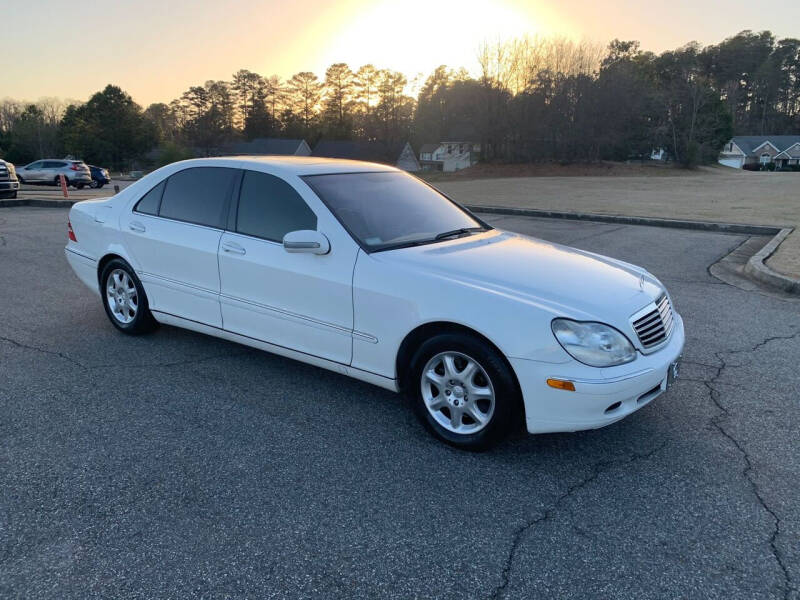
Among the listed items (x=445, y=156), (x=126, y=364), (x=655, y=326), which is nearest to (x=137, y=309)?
(x=126, y=364)

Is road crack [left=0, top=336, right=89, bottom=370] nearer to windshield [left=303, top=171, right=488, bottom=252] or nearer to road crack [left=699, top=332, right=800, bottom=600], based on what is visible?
windshield [left=303, top=171, right=488, bottom=252]

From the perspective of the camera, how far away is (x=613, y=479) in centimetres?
321

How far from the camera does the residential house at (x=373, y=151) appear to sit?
76062mm

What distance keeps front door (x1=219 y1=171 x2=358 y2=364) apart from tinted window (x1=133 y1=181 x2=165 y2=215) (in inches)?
40.5

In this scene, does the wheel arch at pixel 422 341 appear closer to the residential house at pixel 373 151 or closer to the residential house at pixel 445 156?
A: the residential house at pixel 373 151

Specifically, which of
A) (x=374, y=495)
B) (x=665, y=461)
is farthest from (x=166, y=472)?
(x=665, y=461)

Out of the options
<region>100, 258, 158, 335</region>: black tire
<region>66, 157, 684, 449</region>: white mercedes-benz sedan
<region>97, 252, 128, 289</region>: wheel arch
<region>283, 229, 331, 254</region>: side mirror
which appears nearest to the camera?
<region>66, 157, 684, 449</region>: white mercedes-benz sedan

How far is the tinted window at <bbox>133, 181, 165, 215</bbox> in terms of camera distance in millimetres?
5027

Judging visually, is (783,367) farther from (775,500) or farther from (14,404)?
(14,404)

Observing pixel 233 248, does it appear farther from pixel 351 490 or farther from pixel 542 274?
pixel 542 274

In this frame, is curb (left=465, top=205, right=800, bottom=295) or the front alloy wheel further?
curb (left=465, top=205, right=800, bottom=295)

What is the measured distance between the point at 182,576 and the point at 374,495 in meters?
0.98

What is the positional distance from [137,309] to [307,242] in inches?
89.9

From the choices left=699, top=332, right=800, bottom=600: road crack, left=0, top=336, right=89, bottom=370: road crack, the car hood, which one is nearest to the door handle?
the car hood
